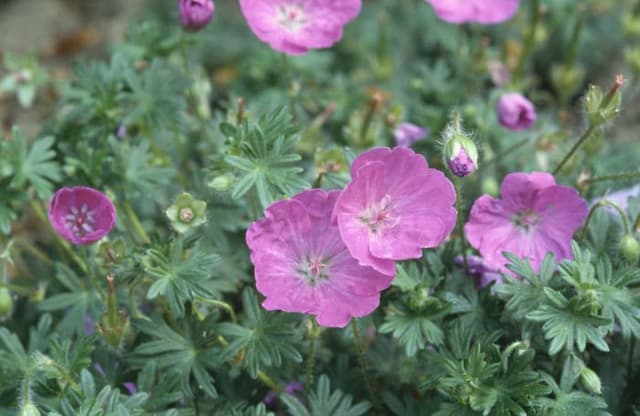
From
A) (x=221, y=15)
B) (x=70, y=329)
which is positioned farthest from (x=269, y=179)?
(x=221, y=15)

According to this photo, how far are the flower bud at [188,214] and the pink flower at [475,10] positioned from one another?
3.95ft

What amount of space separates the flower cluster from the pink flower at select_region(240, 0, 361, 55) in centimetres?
57

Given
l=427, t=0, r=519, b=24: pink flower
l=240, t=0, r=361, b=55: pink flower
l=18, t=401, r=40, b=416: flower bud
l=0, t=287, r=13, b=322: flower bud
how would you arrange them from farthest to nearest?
l=427, t=0, r=519, b=24: pink flower, l=240, t=0, r=361, b=55: pink flower, l=0, t=287, r=13, b=322: flower bud, l=18, t=401, r=40, b=416: flower bud

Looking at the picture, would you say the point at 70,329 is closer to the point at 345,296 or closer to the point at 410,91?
the point at 345,296

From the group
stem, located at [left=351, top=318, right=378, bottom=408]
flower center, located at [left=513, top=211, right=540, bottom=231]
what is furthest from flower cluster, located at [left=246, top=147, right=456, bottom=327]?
flower center, located at [left=513, top=211, right=540, bottom=231]

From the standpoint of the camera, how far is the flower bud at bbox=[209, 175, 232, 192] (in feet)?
6.81

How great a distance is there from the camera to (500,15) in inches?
115

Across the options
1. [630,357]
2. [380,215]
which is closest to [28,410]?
[380,215]

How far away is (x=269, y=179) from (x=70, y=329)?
713mm

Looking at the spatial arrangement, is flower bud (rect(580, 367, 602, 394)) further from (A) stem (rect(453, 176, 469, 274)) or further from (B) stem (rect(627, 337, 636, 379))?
(A) stem (rect(453, 176, 469, 274))

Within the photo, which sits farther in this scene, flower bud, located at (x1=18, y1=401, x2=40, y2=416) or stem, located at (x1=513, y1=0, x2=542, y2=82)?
stem, located at (x1=513, y1=0, x2=542, y2=82)

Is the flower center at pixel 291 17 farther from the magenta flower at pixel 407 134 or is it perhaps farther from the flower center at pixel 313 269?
the flower center at pixel 313 269

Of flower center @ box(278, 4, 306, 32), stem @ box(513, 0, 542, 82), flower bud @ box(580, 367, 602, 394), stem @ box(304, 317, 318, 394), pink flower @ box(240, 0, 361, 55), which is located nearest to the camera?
flower bud @ box(580, 367, 602, 394)

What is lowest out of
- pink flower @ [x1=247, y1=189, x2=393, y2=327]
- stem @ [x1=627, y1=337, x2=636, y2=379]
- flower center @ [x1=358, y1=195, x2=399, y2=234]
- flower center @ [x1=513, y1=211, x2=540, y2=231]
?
stem @ [x1=627, y1=337, x2=636, y2=379]
